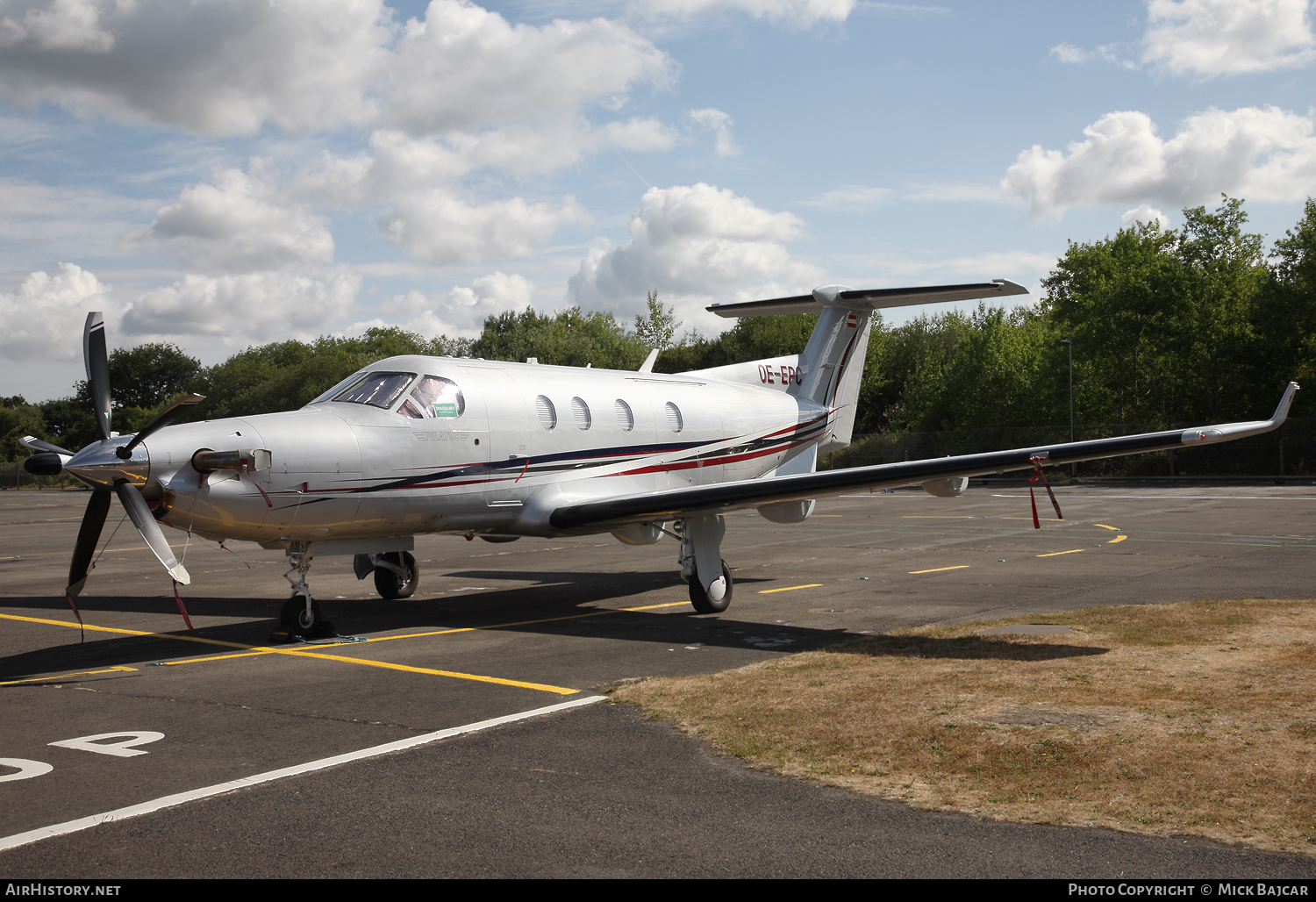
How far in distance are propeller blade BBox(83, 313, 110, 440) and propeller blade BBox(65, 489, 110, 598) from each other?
1028 mm

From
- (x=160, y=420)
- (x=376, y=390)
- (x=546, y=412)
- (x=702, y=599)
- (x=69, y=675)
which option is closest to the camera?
(x=69, y=675)

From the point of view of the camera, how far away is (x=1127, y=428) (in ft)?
175

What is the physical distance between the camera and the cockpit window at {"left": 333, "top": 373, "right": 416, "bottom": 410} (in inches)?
467

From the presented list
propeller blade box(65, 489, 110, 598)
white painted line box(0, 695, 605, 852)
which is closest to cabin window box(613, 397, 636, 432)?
white painted line box(0, 695, 605, 852)

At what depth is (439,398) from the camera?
12.3m

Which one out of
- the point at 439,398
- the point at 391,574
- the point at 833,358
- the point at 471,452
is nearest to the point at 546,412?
the point at 471,452

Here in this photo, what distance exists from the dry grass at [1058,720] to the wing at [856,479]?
72.1 inches

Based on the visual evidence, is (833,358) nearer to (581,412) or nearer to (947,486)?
(581,412)

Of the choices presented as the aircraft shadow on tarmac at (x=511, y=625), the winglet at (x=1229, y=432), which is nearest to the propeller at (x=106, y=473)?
the aircraft shadow on tarmac at (x=511, y=625)

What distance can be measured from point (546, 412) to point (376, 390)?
7.90ft

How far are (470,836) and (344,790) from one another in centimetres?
119

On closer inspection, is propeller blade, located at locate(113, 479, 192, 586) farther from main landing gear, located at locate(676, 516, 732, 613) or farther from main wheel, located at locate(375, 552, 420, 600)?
main landing gear, located at locate(676, 516, 732, 613)
